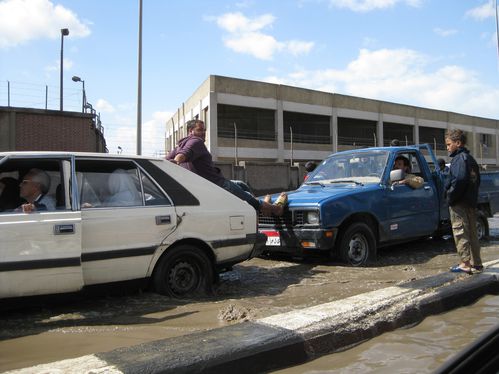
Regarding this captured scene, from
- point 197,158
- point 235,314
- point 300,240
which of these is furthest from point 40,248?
point 300,240

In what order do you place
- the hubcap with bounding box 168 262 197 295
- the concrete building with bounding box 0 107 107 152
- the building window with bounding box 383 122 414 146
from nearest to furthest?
the hubcap with bounding box 168 262 197 295 → the concrete building with bounding box 0 107 107 152 → the building window with bounding box 383 122 414 146

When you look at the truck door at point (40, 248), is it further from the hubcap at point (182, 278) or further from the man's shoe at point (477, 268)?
the man's shoe at point (477, 268)

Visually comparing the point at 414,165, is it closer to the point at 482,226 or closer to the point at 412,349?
the point at 482,226

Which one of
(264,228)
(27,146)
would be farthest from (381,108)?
(264,228)

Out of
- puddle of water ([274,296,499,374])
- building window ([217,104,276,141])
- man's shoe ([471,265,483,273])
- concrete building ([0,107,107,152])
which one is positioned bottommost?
puddle of water ([274,296,499,374])

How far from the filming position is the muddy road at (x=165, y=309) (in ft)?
11.0

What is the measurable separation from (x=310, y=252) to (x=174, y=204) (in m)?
2.52

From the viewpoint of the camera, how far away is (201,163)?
614 cm

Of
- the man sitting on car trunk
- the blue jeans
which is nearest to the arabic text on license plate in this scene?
the man sitting on car trunk

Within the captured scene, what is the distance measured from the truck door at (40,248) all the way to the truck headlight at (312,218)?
3.16 meters

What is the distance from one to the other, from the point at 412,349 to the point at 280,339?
1028 mm

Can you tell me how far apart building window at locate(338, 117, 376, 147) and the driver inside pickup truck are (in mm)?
41145

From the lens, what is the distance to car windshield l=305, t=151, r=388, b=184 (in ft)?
23.9

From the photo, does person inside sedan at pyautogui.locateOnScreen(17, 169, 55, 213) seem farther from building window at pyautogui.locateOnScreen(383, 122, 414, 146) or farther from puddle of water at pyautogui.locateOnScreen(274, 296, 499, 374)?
building window at pyautogui.locateOnScreen(383, 122, 414, 146)
